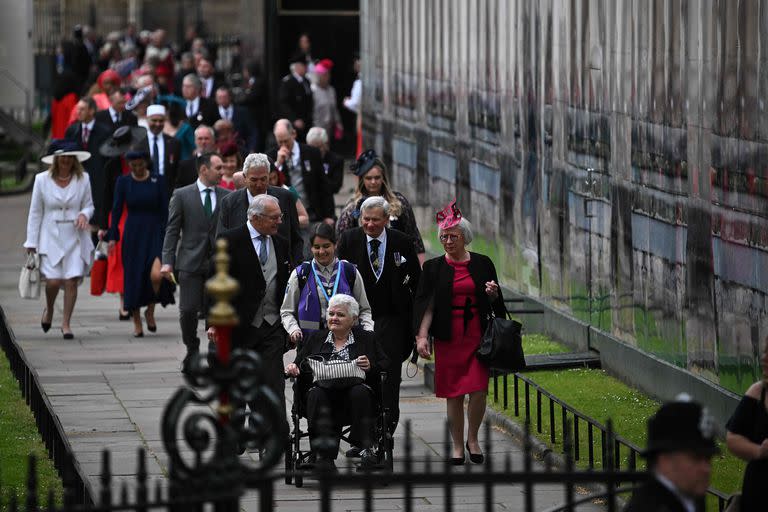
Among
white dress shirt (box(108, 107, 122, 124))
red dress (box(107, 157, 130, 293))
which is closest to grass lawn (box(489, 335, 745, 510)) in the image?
red dress (box(107, 157, 130, 293))

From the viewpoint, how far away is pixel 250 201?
13016 mm

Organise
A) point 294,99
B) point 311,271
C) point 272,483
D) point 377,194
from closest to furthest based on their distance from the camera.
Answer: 1. point 272,483
2. point 311,271
3. point 377,194
4. point 294,99

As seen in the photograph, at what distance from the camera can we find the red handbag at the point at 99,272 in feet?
59.4

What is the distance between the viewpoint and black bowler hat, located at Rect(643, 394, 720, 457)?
599 centimetres

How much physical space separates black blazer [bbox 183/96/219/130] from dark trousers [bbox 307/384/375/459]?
13709 mm

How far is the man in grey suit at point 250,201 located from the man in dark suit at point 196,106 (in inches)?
452

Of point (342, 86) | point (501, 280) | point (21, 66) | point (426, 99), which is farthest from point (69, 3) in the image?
Answer: point (501, 280)

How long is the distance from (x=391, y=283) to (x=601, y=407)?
1.83 metres

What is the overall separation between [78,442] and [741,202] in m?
4.38

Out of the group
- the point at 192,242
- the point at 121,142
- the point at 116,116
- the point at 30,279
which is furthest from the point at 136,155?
the point at 116,116

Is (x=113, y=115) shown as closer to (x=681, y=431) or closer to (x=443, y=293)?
(x=443, y=293)

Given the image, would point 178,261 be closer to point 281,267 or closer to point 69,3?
point 281,267

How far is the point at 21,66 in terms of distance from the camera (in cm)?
4006

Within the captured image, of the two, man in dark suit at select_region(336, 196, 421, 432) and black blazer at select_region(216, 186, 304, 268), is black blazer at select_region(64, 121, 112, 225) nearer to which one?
black blazer at select_region(216, 186, 304, 268)
